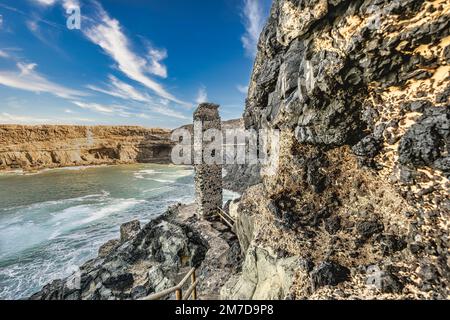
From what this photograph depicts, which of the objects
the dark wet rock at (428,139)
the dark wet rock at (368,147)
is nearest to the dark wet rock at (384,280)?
the dark wet rock at (428,139)

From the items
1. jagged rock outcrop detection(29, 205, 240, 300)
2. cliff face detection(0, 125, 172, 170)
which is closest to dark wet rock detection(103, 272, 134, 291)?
jagged rock outcrop detection(29, 205, 240, 300)

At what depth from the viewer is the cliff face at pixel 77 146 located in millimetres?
48469

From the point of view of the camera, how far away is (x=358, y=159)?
4.41 metres

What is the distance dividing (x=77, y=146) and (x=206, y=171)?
188 ft

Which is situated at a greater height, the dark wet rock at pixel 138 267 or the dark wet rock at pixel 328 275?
the dark wet rock at pixel 328 275

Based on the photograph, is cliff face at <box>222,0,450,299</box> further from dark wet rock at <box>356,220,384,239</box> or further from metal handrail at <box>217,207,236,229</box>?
metal handrail at <box>217,207,236,229</box>

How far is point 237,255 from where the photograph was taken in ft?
26.4

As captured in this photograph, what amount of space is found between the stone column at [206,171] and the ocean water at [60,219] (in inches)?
277

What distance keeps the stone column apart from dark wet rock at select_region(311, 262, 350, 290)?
8.52 metres

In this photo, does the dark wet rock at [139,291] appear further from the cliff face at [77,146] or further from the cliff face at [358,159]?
the cliff face at [77,146]

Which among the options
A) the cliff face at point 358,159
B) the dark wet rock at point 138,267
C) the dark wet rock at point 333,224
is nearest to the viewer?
the cliff face at point 358,159
